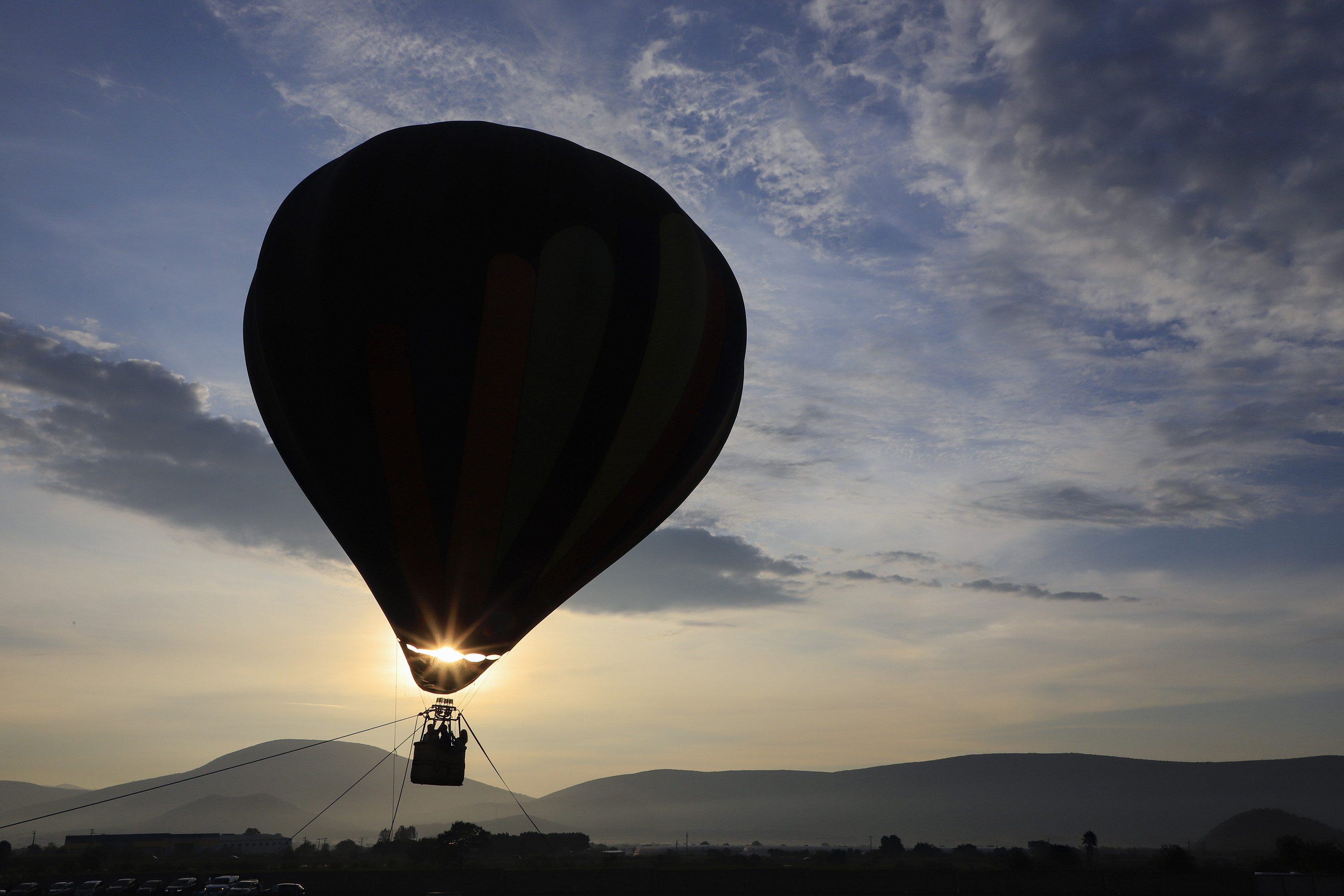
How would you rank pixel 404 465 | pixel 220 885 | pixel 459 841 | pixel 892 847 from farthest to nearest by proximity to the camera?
pixel 892 847, pixel 459 841, pixel 220 885, pixel 404 465

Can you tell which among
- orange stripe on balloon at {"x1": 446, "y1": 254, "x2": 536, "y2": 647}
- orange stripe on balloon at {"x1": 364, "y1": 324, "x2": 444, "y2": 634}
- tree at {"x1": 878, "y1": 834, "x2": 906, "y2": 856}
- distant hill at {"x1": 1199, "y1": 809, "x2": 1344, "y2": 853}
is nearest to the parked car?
orange stripe on balloon at {"x1": 364, "y1": 324, "x2": 444, "y2": 634}

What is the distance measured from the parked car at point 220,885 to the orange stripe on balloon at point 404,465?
28.9m

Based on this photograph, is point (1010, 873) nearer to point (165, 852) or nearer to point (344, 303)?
point (344, 303)

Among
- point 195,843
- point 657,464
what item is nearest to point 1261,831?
point 195,843

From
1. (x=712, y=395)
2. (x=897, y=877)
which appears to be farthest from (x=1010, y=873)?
(x=712, y=395)

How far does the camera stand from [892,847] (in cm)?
10525

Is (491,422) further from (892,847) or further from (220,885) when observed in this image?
(892,847)

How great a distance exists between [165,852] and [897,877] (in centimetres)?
7856

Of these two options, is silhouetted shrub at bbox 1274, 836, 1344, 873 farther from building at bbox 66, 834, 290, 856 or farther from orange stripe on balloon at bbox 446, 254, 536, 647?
building at bbox 66, 834, 290, 856

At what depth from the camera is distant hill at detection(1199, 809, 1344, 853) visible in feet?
513

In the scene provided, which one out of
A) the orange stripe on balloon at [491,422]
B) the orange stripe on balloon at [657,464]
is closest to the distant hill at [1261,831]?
the orange stripe on balloon at [657,464]

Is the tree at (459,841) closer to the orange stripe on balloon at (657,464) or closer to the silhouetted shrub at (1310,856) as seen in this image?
the silhouetted shrub at (1310,856)

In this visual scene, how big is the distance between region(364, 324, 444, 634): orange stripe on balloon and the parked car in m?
28.9

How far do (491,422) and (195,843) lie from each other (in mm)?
107054
